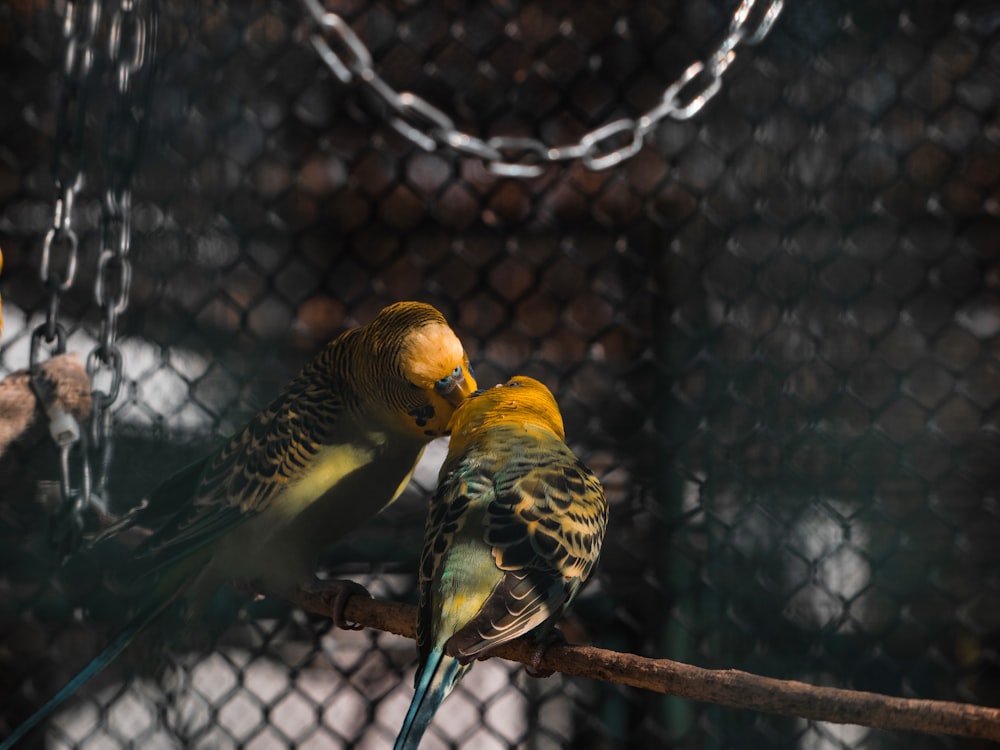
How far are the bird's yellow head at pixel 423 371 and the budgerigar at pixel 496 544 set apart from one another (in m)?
0.04

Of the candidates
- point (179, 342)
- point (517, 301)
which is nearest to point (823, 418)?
point (517, 301)

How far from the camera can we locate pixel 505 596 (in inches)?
24.1

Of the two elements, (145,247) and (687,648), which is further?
(687,648)

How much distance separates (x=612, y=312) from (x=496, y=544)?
2.76 ft

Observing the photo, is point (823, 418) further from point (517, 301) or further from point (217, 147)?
point (217, 147)

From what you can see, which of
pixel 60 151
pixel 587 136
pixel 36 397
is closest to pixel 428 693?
pixel 36 397

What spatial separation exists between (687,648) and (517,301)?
57cm

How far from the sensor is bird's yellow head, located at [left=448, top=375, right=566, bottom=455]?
0.75 m

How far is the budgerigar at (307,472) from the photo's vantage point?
0.79m

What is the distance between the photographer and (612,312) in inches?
56.6

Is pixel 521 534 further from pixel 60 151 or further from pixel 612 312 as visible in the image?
pixel 612 312

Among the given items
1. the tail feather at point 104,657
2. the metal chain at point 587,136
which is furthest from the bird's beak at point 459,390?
the metal chain at point 587,136

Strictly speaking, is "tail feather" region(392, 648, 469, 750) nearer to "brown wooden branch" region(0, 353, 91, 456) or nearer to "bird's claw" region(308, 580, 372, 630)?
"bird's claw" region(308, 580, 372, 630)

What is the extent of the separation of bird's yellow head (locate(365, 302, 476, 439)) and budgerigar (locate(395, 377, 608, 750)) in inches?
1.4
